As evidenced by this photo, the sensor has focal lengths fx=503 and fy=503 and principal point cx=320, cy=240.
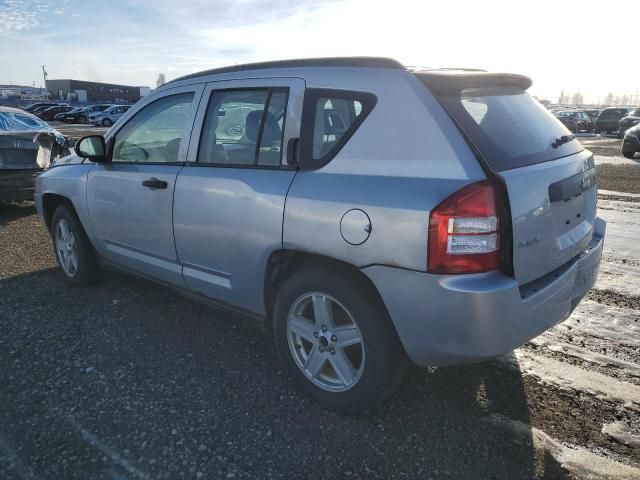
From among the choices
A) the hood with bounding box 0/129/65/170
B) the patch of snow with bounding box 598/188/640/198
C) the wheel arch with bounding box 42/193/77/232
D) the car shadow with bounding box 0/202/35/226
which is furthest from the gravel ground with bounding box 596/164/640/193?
the car shadow with bounding box 0/202/35/226

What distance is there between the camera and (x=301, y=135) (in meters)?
2.81

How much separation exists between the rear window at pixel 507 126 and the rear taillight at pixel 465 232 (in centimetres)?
21

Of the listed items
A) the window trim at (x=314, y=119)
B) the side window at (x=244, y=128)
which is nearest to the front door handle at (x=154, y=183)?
the side window at (x=244, y=128)

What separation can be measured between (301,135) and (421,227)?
963mm

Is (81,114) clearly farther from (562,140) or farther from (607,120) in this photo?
(562,140)

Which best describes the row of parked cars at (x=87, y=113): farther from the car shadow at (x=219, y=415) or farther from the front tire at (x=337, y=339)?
the front tire at (x=337, y=339)

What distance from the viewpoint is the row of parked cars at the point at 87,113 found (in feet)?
125

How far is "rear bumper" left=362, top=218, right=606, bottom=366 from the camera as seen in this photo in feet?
7.27

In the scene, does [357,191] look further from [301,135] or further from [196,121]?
[196,121]

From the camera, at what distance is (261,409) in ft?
9.43

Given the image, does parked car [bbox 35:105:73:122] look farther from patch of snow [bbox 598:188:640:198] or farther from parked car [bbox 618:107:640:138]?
patch of snow [bbox 598:188:640:198]

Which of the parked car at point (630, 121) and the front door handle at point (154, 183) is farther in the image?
the parked car at point (630, 121)

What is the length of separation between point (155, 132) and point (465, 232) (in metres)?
2.62

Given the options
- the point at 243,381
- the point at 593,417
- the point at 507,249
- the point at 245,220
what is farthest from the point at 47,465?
the point at 593,417
